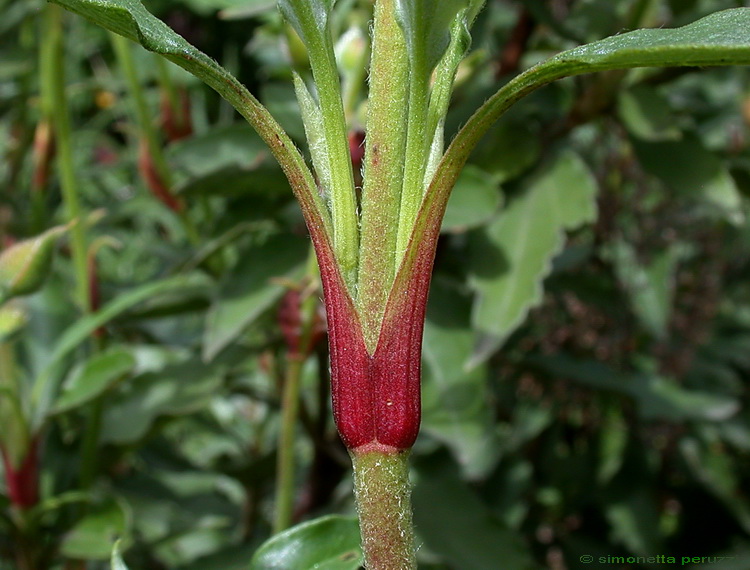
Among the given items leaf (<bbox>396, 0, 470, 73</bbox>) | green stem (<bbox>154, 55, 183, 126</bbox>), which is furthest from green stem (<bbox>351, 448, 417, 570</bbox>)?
green stem (<bbox>154, 55, 183, 126</bbox>)

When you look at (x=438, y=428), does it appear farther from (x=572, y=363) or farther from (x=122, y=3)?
(x=122, y=3)

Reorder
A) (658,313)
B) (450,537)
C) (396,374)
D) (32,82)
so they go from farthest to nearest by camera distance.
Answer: (32,82), (658,313), (450,537), (396,374)

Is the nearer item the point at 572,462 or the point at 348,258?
the point at 348,258

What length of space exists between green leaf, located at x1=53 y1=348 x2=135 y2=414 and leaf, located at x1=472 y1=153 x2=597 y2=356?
0.32m

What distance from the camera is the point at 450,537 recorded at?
891 millimetres

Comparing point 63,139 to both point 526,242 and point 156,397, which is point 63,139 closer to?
point 156,397

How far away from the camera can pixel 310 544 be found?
465 mm

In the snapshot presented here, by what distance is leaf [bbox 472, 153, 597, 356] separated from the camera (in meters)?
0.82

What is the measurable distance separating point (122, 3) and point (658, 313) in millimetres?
1044

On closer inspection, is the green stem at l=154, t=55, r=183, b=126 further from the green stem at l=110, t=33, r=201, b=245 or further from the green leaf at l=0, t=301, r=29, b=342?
the green leaf at l=0, t=301, r=29, b=342

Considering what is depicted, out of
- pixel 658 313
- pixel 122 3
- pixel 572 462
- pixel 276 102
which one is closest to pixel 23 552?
pixel 276 102

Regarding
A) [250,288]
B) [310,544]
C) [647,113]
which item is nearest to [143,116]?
[250,288]

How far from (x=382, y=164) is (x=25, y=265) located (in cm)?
Result: 38

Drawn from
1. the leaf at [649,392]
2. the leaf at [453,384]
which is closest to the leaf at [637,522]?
the leaf at [649,392]
